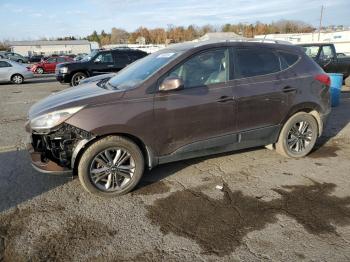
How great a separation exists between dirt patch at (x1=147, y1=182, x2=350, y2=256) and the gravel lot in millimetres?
11

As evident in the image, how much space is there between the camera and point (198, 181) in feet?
15.3

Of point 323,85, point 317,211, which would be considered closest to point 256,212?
point 317,211

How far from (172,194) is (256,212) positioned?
1.06 m

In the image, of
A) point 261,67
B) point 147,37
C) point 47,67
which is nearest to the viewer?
point 261,67

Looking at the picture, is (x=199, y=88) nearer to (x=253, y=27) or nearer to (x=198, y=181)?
(x=198, y=181)

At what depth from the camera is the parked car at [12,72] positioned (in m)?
19.1

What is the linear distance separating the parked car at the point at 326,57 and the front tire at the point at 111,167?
36.4ft

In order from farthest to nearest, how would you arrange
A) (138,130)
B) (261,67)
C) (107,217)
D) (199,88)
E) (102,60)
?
1. (102,60)
2. (261,67)
3. (199,88)
4. (138,130)
5. (107,217)

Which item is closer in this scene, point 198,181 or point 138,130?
point 138,130

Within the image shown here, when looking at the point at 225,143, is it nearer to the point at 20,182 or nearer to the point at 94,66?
the point at 20,182

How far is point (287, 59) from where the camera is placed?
528 cm

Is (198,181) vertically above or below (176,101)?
below

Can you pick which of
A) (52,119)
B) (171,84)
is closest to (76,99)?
(52,119)

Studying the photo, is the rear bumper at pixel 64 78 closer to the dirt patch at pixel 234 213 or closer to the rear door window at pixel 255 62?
the rear door window at pixel 255 62
